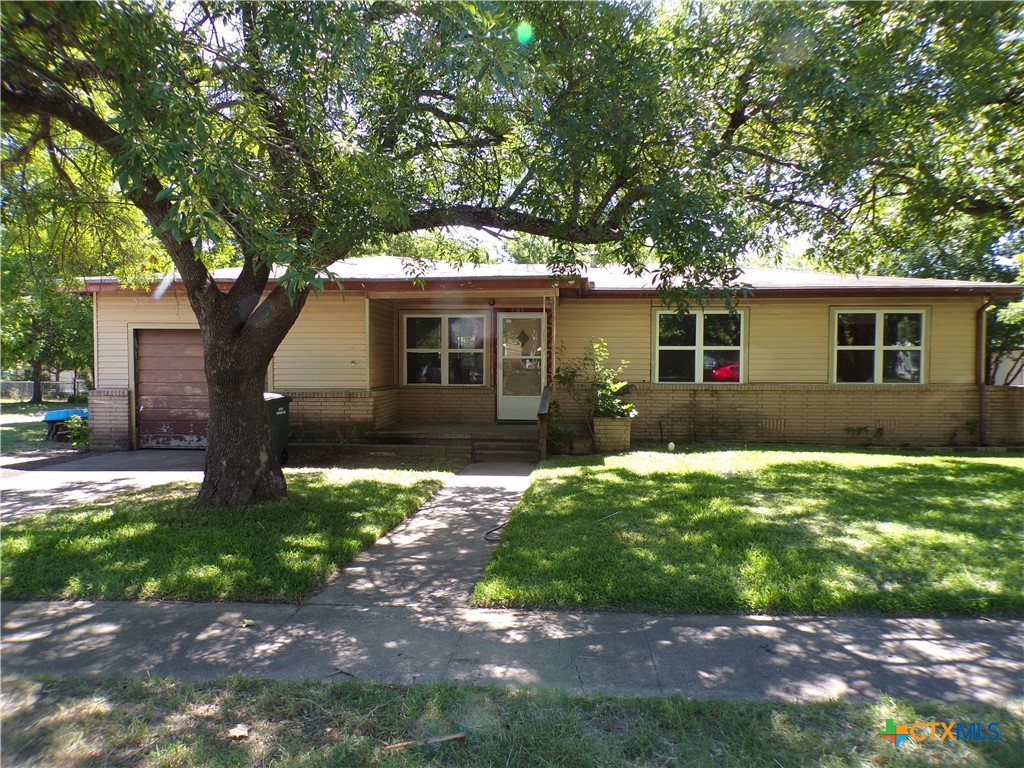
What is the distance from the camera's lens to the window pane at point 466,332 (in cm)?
1407

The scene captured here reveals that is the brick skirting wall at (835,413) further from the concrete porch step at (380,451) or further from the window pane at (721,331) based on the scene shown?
the concrete porch step at (380,451)

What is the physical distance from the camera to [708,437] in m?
13.0

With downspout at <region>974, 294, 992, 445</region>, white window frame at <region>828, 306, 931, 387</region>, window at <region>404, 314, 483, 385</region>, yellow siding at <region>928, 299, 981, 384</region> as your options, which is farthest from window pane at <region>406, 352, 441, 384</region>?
downspout at <region>974, 294, 992, 445</region>

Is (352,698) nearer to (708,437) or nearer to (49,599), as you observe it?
(49,599)

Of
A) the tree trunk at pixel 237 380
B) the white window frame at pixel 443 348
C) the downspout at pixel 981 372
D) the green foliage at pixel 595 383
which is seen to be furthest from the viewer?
the white window frame at pixel 443 348

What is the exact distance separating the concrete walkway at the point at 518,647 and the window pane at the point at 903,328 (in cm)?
991

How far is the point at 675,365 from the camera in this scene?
13320 millimetres

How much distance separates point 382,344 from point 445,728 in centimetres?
1073

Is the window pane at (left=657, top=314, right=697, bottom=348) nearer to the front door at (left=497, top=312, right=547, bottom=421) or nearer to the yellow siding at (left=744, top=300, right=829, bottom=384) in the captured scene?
the yellow siding at (left=744, top=300, right=829, bottom=384)

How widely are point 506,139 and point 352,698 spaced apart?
6759mm

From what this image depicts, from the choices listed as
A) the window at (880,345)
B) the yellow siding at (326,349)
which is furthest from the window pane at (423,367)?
the window at (880,345)

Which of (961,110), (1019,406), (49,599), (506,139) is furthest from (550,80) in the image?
(1019,406)

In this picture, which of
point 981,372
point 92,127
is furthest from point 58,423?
point 981,372

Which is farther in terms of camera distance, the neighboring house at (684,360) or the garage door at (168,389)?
the garage door at (168,389)
